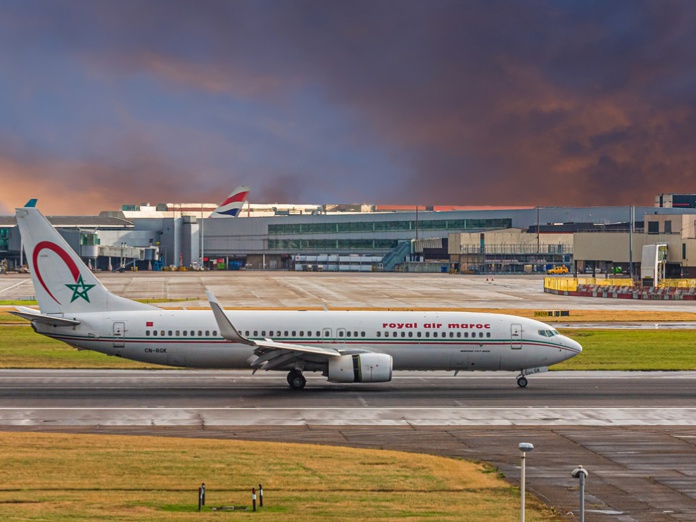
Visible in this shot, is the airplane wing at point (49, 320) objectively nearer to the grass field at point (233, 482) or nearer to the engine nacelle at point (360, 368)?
the grass field at point (233, 482)

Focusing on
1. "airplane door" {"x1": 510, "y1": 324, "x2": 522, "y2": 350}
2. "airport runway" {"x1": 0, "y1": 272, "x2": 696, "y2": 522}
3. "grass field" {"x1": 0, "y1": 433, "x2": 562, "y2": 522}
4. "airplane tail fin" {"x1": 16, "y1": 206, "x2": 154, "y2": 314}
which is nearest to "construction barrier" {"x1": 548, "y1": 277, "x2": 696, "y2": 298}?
"airport runway" {"x1": 0, "y1": 272, "x2": 696, "y2": 522}

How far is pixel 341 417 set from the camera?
128ft

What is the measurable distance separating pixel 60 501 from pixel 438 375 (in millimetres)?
30715

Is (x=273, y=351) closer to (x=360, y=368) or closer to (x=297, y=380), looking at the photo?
(x=297, y=380)

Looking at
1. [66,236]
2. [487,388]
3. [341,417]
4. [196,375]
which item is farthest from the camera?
[66,236]

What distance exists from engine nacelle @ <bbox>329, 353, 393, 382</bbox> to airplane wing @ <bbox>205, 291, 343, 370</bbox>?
49 cm

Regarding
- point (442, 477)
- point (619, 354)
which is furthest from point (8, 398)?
point (619, 354)

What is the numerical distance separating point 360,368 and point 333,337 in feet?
7.84

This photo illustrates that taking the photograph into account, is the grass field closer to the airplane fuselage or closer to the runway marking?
the runway marking

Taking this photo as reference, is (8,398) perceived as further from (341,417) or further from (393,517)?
(393,517)

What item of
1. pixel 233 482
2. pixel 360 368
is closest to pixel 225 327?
pixel 360 368

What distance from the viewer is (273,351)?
144 ft

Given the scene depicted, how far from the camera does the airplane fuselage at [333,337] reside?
4500 centimetres

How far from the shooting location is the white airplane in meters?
44.7
